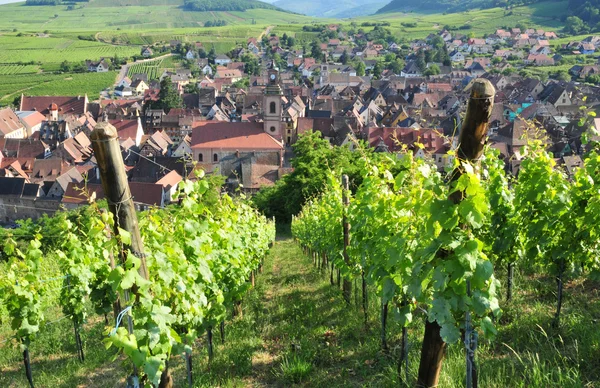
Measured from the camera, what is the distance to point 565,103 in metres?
71.9

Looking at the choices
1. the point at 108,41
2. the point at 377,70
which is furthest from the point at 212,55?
the point at 377,70

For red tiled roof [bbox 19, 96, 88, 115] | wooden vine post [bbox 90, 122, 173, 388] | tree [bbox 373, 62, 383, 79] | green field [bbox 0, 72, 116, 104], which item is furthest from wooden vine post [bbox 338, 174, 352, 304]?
tree [bbox 373, 62, 383, 79]

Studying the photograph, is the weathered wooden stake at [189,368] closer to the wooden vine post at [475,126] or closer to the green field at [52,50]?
the wooden vine post at [475,126]

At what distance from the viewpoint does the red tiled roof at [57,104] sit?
3007 inches

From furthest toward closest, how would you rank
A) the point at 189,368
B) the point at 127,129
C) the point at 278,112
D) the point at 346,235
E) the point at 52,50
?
the point at 52,50, the point at 127,129, the point at 278,112, the point at 346,235, the point at 189,368

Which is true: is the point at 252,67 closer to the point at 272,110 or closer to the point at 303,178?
the point at 272,110

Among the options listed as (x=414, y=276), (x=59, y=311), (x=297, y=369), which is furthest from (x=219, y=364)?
(x=59, y=311)

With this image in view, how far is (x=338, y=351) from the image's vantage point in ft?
21.9

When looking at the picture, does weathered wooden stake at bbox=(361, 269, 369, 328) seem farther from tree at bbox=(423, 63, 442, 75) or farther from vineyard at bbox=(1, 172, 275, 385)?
tree at bbox=(423, 63, 442, 75)

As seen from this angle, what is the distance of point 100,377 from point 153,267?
3.87 m

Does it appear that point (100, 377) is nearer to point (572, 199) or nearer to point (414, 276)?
point (414, 276)

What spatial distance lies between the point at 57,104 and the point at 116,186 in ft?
273

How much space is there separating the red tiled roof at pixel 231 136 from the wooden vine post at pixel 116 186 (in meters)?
46.2

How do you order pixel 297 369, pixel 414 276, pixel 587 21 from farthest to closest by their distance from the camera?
pixel 587 21
pixel 297 369
pixel 414 276
